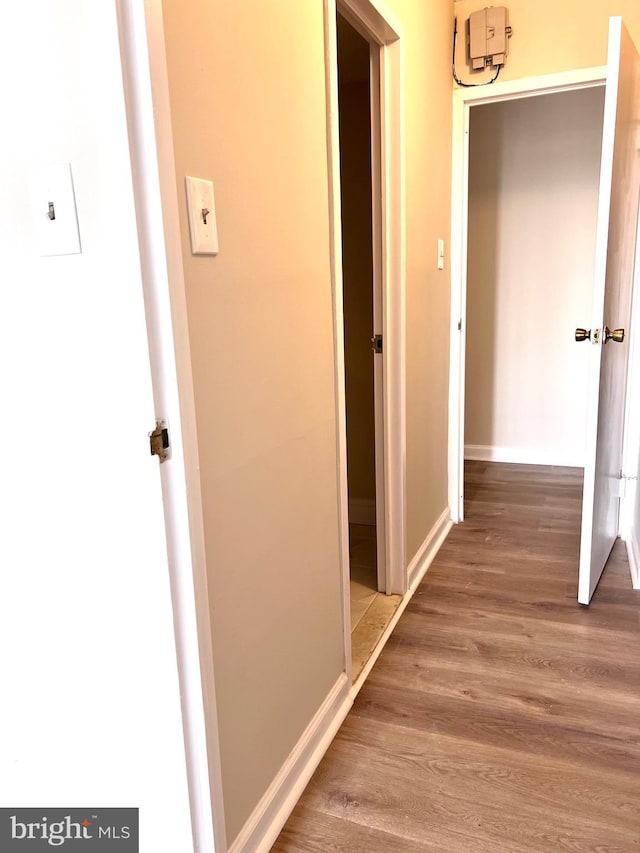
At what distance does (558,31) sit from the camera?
2.63 meters

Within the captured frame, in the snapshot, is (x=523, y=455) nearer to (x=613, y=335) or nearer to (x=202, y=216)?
(x=613, y=335)

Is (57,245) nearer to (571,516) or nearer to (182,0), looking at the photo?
(182,0)

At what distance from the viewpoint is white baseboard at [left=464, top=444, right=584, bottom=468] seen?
4.09 m

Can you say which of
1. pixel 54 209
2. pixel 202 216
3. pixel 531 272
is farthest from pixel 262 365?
pixel 531 272

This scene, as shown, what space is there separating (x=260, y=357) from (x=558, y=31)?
2278mm

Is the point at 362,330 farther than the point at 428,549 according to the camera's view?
Yes

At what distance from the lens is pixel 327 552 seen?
1667mm

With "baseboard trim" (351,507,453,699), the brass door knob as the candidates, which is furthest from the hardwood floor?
the brass door knob

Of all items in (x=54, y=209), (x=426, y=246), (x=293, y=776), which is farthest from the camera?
(x=426, y=246)

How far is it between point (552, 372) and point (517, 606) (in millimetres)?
2095

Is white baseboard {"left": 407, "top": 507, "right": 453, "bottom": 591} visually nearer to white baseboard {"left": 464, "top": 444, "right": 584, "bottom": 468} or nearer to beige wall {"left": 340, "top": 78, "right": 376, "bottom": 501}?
beige wall {"left": 340, "top": 78, "right": 376, "bottom": 501}

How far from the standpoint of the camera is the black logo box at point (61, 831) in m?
1.18

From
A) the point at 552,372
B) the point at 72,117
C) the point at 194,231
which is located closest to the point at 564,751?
the point at 194,231

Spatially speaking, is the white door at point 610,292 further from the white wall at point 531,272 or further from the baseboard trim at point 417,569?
the white wall at point 531,272
